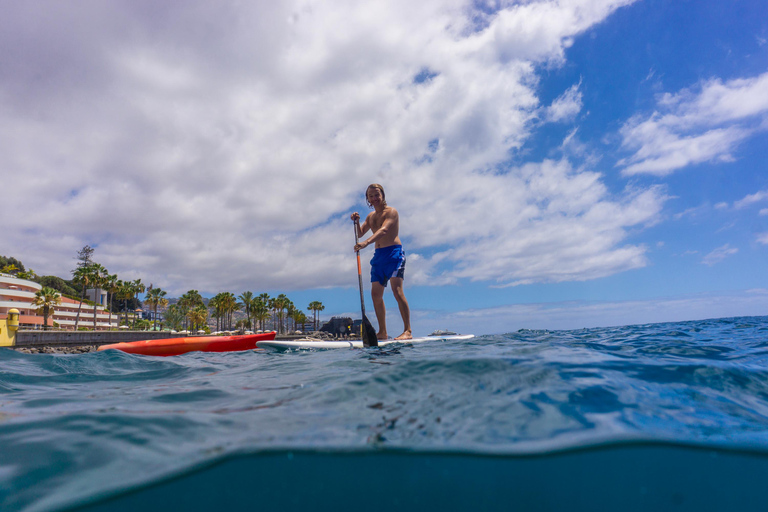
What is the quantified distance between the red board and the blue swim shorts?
10.5 ft

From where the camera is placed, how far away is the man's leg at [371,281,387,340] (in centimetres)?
662

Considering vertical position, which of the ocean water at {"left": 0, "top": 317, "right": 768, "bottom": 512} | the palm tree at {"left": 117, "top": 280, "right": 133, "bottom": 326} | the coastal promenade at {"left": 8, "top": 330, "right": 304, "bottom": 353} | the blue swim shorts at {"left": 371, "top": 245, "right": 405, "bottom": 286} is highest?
the palm tree at {"left": 117, "top": 280, "right": 133, "bottom": 326}

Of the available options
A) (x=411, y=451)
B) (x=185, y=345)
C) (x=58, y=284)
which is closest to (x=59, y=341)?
(x=185, y=345)

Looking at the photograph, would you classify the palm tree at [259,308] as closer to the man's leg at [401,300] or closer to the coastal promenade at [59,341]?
the coastal promenade at [59,341]

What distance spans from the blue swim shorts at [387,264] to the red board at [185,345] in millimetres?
3199

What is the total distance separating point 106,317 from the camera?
237 ft

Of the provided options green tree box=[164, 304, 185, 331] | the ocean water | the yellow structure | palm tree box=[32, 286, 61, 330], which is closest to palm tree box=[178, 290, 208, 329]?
green tree box=[164, 304, 185, 331]

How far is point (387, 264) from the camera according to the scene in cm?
678

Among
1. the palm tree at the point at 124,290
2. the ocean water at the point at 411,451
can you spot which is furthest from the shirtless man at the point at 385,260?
the palm tree at the point at 124,290

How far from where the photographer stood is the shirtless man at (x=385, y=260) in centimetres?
664

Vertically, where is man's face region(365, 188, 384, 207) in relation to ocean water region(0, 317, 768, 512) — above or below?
above

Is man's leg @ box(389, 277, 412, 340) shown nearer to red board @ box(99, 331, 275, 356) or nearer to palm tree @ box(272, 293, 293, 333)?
red board @ box(99, 331, 275, 356)

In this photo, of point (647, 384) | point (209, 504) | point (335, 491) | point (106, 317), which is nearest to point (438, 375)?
point (335, 491)

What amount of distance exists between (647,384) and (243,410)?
251 cm
